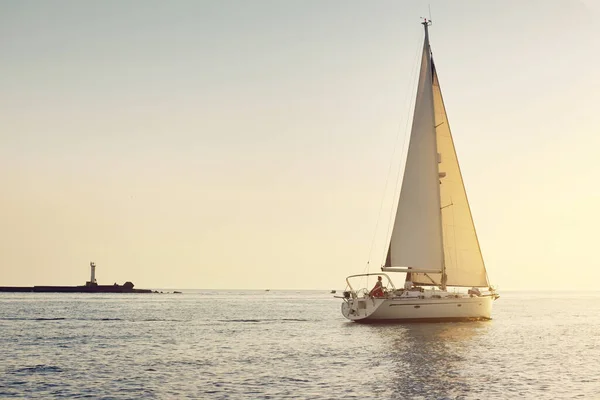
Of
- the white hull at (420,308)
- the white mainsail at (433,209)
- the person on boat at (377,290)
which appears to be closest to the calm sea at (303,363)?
the white hull at (420,308)

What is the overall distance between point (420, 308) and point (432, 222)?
336 inches

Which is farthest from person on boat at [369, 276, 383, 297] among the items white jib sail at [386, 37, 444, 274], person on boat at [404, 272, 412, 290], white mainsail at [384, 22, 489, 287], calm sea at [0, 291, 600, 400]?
white jib sail at [386, 37, 444, 274]

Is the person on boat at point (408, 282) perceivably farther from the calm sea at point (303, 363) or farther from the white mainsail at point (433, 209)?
the calm sea at point (303, 363)

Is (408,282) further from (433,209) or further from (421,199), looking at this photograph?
(421,199)

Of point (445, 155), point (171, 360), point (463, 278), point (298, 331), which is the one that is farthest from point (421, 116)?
point (171, 360)

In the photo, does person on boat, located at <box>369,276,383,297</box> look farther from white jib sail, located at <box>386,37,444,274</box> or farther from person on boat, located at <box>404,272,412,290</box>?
white jib sail, located at <box>386,37,444,274</box>

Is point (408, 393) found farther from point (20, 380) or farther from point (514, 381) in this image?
point (20, 380)

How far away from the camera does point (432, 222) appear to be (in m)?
66.5

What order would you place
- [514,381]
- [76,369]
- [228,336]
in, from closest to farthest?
[514,381] → [76,369] → [228,336]

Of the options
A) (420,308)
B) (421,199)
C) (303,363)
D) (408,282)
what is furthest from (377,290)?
(303,363)

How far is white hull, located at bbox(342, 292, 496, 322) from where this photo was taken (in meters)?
62.0

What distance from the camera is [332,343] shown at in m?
52.9

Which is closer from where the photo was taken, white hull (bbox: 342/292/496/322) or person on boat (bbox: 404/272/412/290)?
white hull (bbox: 342/292/496/322)

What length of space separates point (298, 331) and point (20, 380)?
3315 centimetres
